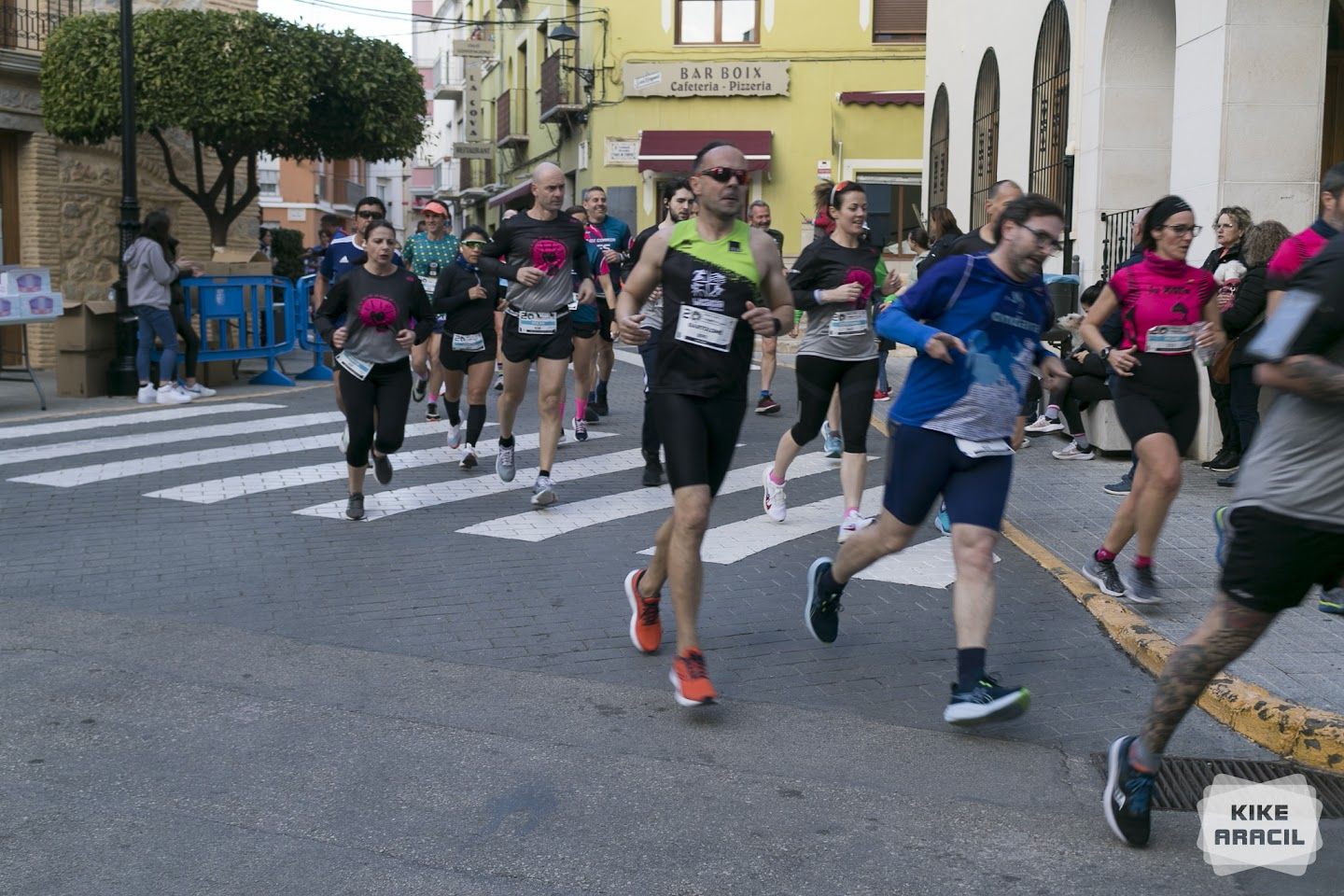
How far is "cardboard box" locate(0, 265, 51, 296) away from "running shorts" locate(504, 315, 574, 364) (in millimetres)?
7155

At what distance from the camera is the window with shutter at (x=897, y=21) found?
3219 cm

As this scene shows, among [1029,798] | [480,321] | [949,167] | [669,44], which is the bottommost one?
[1029,798]

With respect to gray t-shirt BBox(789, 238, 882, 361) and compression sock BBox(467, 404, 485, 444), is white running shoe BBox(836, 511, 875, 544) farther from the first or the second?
compression sock BBox(467, 404, 485, 444)

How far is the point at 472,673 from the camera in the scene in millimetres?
5793

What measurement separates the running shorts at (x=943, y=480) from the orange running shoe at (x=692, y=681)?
89cm

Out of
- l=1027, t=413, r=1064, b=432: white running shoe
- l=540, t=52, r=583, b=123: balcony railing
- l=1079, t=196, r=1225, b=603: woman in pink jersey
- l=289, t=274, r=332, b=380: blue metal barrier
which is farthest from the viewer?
l=540, t=52, r=583, b=123: balcony railing

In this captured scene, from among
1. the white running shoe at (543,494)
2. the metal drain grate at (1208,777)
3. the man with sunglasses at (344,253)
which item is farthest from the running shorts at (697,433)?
the man with sunglasses at (344,253)

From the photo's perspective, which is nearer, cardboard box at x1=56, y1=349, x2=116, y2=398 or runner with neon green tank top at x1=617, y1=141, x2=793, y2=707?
runner with neon green tank top at x1=617, y1=141, x2=793, y2=707

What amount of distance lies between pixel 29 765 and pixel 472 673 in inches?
65.9

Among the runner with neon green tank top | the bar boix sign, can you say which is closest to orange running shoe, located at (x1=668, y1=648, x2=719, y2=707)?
the runner with neon green tank top

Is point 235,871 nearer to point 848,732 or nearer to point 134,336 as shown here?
point 848,732

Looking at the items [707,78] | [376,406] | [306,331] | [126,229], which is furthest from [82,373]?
[707,78]

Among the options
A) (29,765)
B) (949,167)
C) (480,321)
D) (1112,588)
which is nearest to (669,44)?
(949,167)

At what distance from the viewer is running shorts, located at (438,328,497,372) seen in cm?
1087
